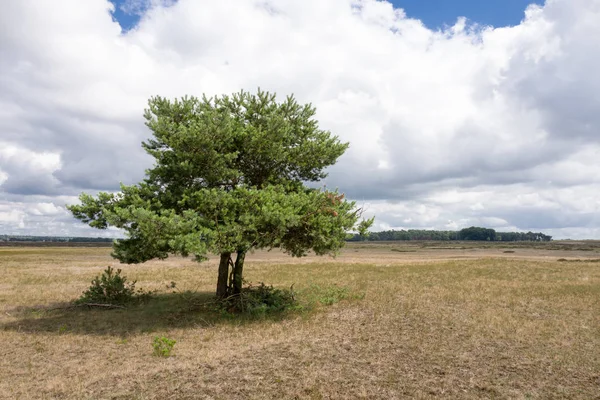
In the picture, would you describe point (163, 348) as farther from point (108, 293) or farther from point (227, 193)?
point (108, 293)

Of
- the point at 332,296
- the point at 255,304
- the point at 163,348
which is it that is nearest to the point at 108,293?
the point at 255,304

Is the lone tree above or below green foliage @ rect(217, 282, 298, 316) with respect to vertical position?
above

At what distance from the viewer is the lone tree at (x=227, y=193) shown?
16.6 m

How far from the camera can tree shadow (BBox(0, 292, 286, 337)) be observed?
59.4ft

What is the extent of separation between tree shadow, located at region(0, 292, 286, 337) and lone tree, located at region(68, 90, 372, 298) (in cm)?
225

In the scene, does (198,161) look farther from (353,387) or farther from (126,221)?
(353,387)

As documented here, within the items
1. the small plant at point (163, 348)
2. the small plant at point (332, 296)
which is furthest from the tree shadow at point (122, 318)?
the small plant at point (163, 348)

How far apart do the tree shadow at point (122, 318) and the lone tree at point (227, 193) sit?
7.40 feet

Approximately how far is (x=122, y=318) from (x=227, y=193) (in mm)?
9114

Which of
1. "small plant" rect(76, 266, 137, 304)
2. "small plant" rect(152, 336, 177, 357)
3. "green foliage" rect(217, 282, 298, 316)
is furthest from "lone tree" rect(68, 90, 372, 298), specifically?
"small plant" rect(76, 266, 137, 304)

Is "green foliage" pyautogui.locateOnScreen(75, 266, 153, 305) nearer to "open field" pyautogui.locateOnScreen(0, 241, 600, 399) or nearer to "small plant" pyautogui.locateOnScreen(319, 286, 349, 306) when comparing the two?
"open field" pyautogui.locateOnScreen(0, 241, 600, 399)

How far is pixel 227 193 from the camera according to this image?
17.9 meters

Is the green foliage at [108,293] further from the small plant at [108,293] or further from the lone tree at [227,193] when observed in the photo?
the lone tree at [227,193]

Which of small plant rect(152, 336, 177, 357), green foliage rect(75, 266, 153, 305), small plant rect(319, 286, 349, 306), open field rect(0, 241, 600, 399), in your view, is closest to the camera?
open field rect(0, 241, 600, 399)
